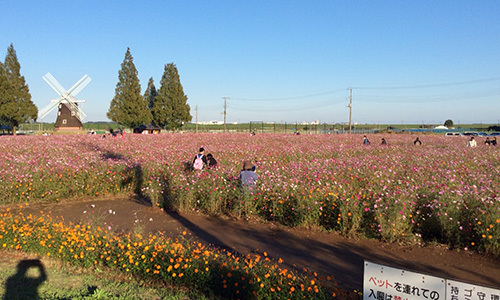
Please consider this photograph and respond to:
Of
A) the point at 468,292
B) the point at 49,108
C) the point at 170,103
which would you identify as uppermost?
the point at 170,103

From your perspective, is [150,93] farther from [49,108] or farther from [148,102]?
[49,108]

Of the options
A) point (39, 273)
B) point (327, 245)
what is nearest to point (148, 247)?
point (39, 273)

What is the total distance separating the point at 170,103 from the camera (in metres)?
59.3

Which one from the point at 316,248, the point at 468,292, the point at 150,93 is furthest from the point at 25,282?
the point at 150,93

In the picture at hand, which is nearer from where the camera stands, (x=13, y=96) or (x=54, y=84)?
(x=13, y=96)

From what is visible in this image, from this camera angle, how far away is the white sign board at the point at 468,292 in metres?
2.44

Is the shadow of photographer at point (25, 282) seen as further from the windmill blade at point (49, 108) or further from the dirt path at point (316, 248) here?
the windmill blade at point (49, 108)

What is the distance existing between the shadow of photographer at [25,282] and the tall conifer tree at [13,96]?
150 ft

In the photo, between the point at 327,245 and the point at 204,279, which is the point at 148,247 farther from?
the point at 327,245

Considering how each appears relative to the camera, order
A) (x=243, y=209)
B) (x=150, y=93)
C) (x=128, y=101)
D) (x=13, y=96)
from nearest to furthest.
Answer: (x=243, y=209) → (x=13, y=96) → (x=128, y=101) → (x=150, y=93)

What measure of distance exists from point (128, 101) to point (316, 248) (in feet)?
171

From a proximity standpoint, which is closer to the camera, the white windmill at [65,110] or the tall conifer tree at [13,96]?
the tall conifer tree at [13,96]

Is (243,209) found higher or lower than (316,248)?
higher

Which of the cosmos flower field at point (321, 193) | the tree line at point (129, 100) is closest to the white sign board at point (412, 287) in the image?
the cosmos flower field at point (321, 193)
